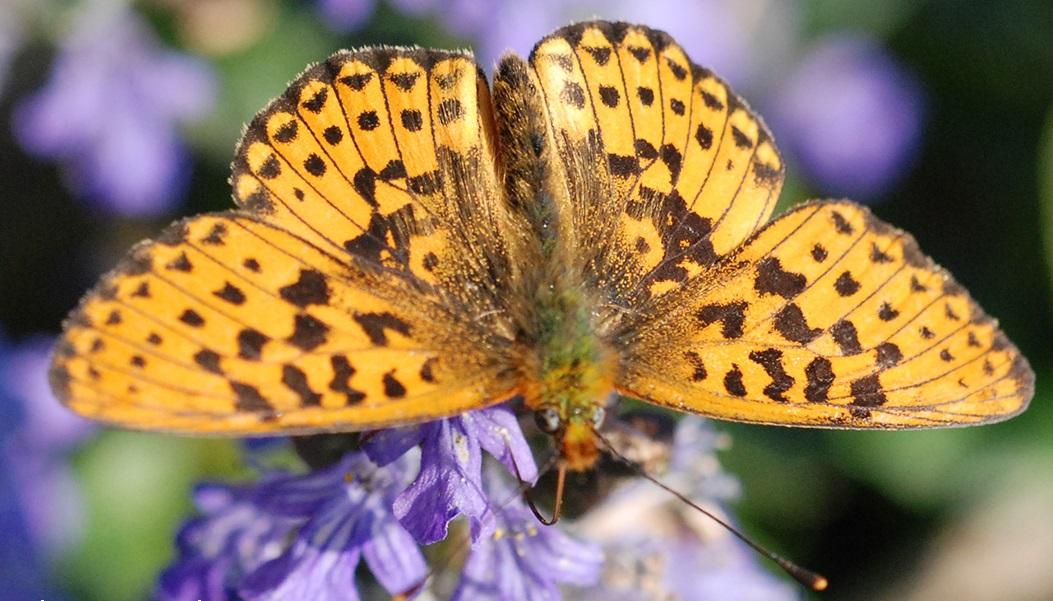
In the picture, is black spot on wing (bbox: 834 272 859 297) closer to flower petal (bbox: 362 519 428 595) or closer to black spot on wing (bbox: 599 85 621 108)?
black spot on wing (bbox: 599 85 621 108)

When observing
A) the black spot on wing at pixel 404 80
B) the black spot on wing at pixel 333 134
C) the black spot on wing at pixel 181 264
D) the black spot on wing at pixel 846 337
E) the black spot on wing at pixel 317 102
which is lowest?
the black spot on wing at pixel 181 264

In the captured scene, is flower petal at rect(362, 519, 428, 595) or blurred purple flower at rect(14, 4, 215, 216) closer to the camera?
flower petal at rect(362, 519, 428, 595)

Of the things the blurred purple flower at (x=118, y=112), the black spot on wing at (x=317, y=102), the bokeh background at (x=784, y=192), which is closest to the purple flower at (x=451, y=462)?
the black spot on wing at (x=317, y=102)

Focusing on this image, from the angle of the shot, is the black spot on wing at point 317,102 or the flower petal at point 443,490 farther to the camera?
the black spot on wing at point 317,102

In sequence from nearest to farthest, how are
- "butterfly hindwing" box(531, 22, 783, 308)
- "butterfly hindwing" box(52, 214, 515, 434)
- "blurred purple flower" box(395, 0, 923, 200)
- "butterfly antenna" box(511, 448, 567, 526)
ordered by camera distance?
"butterfly hindwing" box(52, 214, 515, 434)
"butterfly antenna" box(511, 448, 567, 526)
"butterfly hindwing" box(531, 22, 783, 308)
"blurred purple flower" box(395, 0, 923, 200)

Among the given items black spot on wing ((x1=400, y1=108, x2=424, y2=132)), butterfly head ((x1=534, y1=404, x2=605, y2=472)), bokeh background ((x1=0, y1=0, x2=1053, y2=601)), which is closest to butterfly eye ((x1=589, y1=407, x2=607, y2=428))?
butterfly head ((x1=534, y1=404, x2=605, y2=472))

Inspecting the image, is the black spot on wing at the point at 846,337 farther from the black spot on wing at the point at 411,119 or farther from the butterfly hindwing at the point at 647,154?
the black spot on wing at the point at 411,119
